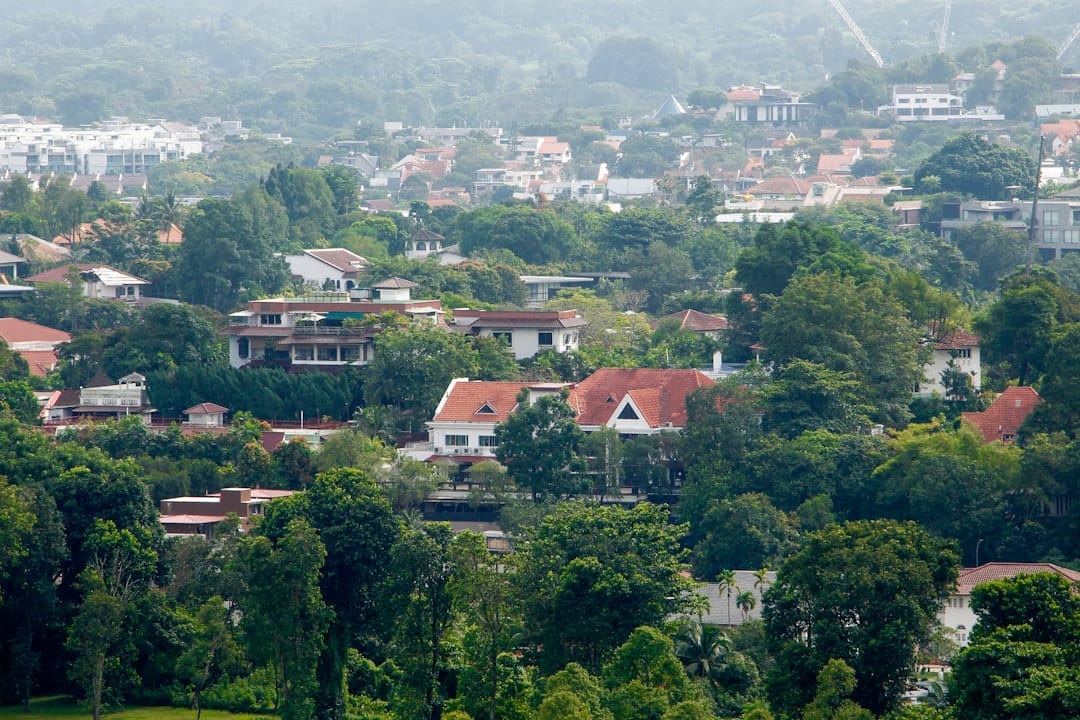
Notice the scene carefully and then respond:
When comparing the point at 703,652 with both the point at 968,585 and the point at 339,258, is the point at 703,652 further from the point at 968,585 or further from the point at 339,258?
the point at 339,258

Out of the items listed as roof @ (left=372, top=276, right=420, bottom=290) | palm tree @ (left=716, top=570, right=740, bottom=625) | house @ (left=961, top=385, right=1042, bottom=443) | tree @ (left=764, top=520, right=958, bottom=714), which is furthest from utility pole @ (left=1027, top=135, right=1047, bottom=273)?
tree @ (left=764, top=520, right=958, bottom=714)

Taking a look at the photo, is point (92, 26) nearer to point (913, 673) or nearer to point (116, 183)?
point (116, 183)

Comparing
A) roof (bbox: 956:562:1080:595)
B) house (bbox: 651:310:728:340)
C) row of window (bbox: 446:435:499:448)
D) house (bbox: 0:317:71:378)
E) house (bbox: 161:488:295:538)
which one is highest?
house (bbox: 651:310:728:340)

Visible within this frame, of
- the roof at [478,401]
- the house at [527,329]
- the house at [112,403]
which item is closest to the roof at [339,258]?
the house at [527,329]

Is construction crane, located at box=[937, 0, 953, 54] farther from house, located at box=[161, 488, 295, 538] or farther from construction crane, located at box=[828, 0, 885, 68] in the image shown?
house, located at box=[161, 488, 295, 538]

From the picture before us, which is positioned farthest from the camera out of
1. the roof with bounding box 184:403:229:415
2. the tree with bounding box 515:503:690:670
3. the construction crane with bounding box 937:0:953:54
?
the construction crane with bounding box 937:0:953:54

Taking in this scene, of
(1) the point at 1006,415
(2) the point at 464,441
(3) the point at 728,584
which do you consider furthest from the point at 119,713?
(1) the point at 1006,415
